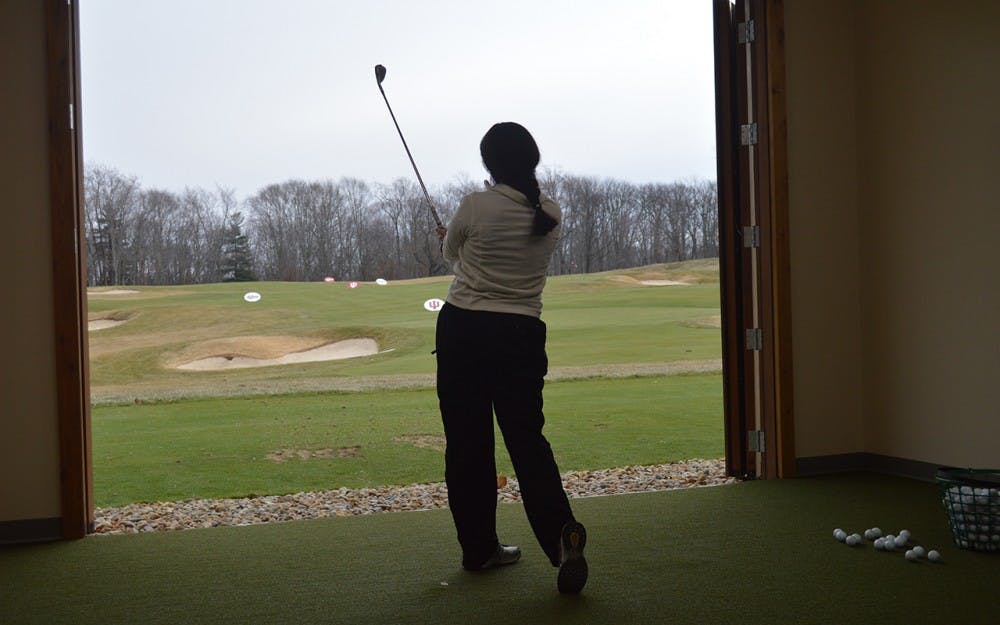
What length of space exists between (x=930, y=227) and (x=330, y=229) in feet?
17.7

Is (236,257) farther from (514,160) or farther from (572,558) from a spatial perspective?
(572,558)

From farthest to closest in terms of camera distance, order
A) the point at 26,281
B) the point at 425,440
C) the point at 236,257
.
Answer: the point at 236,257 < the point at 425,440 < the point at 26,281

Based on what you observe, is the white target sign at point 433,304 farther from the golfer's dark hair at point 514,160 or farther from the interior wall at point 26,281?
the golfer's dark hair at point 514,160

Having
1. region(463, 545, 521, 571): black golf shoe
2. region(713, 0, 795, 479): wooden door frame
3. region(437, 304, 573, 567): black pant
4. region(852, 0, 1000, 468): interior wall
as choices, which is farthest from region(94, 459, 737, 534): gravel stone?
region(437, 304, 573, 567): black pant

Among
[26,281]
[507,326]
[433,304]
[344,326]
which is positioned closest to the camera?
[507,326]

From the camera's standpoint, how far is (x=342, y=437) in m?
8.09

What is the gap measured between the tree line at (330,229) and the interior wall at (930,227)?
3966mm

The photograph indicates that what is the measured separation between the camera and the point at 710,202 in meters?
9.55

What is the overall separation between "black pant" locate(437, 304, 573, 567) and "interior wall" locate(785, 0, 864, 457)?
2.21 meters

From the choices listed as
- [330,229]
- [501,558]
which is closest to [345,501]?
[501,558]

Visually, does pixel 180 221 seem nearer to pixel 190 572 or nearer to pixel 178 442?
pixel 178 442

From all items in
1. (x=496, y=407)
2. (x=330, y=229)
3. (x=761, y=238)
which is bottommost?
(x=496, y=407)

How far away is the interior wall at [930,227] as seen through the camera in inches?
169

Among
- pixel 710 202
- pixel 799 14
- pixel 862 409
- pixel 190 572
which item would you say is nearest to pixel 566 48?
pixel 710 202
